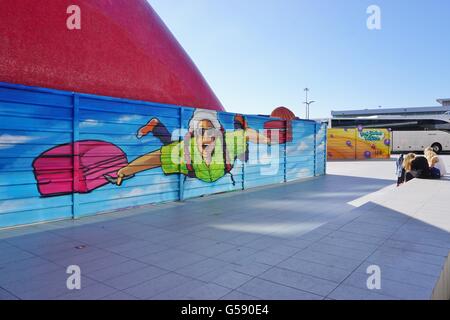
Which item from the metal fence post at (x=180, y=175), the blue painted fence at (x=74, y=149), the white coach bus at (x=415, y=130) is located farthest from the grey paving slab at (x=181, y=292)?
the white coach bus at (x=415, y=130)

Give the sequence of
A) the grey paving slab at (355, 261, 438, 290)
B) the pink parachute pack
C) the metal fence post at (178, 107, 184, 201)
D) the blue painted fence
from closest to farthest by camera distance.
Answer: the grey paving slab at (355, 261, 438, 290) → the blue painted fence → the pink parachute pack → the metal fence post at (178, 107, 184, 201)

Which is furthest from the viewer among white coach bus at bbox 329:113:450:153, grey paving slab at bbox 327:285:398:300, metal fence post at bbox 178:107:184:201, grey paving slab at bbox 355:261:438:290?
white coach bus at bbox 329:113:450:153

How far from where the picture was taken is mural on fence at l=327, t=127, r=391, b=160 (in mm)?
25266

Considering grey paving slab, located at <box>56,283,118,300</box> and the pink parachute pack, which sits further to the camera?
the pink parachute pack

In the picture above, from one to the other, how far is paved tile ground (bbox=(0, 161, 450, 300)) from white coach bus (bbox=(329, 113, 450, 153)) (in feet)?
85.6

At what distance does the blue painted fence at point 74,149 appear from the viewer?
5609 millimetres

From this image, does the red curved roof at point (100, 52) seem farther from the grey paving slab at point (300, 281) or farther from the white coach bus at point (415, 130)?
the white coach bus at point (415, 130)

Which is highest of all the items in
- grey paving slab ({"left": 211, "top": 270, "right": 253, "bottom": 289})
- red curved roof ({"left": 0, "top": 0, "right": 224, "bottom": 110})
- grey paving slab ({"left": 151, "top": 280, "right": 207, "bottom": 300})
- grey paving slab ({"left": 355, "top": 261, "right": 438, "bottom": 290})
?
red curved roof ({"left": 0, "top": 0, "right": 224, "bottom": 110})

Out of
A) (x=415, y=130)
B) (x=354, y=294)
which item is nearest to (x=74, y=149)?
(x=354, y=294)

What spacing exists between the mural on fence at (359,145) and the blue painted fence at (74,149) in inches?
679

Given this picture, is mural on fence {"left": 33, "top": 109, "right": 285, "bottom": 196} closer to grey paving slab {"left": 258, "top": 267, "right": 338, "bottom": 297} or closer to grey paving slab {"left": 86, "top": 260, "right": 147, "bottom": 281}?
grey paving slab {"left": 86, "top": 260, "right": 147, "bottom": 281}

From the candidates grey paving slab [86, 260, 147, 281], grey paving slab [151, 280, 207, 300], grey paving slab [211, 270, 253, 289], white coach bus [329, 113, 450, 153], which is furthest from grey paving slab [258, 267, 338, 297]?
white coach bus [329, 113, 450, 153]
